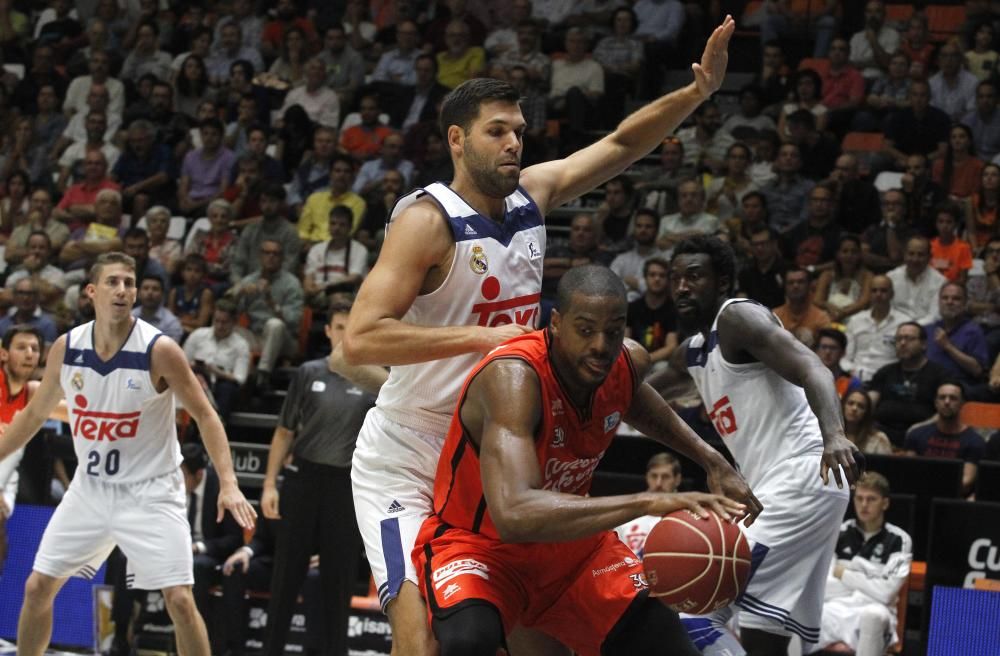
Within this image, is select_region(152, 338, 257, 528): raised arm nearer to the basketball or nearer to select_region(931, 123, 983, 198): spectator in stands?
the basketball

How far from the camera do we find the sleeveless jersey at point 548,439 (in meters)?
4.11

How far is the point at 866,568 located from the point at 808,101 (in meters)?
5.65

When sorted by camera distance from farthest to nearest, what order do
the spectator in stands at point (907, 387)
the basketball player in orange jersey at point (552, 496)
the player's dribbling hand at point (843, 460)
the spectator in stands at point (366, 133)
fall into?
the spectator in stands at point (366, 133)
the spectator in stands at point (907, 387)
the player's dribbling hand at point (843, 460)
the basketball player in orange jersey at point (552, 496)

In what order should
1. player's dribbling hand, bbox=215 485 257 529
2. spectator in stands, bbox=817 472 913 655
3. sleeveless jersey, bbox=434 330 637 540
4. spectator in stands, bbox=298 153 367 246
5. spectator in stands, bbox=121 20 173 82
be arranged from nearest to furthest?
sleeveless jersey, bbox=434 330 637 540 < player's dribbling hand, bbox=215 485 257 529 < spectator in stands, bbox=817 472 913 655 < spectator in stands, bbox=298 153 367 246 < spectator in stands, bbox=121 20 173 82

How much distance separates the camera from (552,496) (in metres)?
3.80

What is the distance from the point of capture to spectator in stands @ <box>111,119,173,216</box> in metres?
14.2

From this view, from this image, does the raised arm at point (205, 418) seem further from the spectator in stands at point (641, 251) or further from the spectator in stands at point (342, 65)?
the spectator in stands at point (342, 65)

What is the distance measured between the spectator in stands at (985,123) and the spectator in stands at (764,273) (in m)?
2.28

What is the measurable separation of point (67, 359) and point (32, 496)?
291 cm

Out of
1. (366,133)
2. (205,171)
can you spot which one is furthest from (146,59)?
(366,133)

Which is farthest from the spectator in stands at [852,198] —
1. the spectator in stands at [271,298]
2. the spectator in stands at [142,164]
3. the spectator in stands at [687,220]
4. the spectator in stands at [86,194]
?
the spectator in stands at [86,194]

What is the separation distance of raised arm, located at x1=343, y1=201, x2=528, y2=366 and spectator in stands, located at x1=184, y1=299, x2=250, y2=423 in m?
7.07

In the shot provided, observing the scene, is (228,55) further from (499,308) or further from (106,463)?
(499,308)

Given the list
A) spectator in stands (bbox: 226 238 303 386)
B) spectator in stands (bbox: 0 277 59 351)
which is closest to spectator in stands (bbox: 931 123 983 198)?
Result: spectator in stands (bbox: 226 238 303 386)
